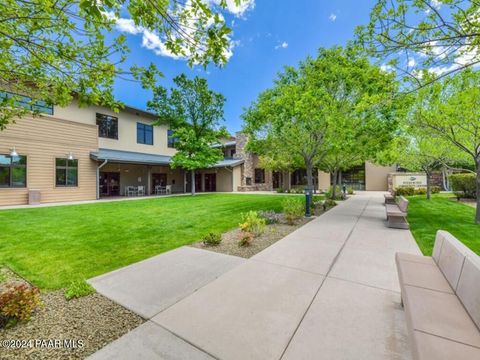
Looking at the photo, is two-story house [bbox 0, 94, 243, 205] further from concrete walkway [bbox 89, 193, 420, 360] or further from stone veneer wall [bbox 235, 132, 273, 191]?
concrete walkway [bbox 89, 193, 420, 360]

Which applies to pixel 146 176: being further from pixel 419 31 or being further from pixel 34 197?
pixel 419 31

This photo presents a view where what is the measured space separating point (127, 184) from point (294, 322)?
21349 millimetres

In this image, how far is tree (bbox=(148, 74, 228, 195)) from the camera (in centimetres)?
1952

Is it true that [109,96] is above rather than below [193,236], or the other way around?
above

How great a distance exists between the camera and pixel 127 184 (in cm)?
2088

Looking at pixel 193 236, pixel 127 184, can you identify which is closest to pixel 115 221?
pixel 193 236

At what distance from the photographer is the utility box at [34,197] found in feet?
43.0

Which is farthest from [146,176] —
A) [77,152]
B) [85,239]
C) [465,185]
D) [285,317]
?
[465,185]

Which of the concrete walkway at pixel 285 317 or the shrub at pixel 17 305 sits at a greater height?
the shrub at pixel 17 305

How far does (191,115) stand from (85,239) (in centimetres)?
1614

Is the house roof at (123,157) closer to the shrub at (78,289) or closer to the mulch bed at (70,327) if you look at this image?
the shrub at (78,289)

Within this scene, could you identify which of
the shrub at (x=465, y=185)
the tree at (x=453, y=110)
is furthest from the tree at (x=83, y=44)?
the shrub at (x=465, y=185)

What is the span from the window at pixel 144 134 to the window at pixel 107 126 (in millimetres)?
2158

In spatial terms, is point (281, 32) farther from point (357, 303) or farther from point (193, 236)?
point (357, 303)
